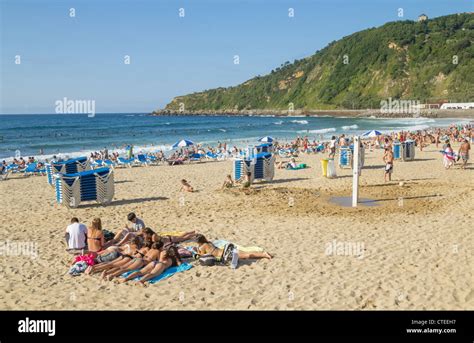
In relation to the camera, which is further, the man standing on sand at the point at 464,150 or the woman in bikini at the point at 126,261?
the man standing on sand at the point at 464,150

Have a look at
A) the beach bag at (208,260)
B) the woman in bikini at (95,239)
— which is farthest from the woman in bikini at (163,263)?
the woman in bikini at (95,239)

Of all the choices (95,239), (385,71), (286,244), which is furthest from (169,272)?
(385,71)

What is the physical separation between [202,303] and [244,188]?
7797mm

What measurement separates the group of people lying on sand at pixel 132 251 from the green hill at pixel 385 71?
84.5 meters

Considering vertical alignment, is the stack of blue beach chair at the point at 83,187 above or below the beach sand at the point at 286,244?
above

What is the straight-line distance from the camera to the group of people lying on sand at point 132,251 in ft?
21.0

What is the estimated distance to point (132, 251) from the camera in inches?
268

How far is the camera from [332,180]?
48.2 ft

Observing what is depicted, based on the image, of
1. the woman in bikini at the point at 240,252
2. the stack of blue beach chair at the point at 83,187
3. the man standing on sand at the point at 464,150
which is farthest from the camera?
the man standing on sand at the point at 464,150

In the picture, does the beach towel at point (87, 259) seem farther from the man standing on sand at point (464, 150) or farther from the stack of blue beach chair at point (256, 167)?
the man standing on sand at point (464, 150)

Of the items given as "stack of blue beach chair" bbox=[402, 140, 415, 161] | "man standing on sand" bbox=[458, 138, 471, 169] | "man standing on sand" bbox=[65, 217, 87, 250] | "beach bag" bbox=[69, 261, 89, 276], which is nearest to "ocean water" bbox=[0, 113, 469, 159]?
"stack of blue beach chair" bbox=[402, 140, 415, 161]

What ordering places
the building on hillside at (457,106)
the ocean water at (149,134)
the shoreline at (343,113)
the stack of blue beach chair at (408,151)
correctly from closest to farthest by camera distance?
the stack of blue beach chair at (408,151)
the ocean water at (149,134)
the shoreline at (343,113)
the building on hillside at (457,106)

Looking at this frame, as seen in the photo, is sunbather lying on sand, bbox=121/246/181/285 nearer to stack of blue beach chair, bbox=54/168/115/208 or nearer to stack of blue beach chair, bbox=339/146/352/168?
stack of blue beach chair, bbox=54/168/115/208

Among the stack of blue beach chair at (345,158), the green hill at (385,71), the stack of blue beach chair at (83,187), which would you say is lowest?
the stack of blue beach chair at (83,187)
